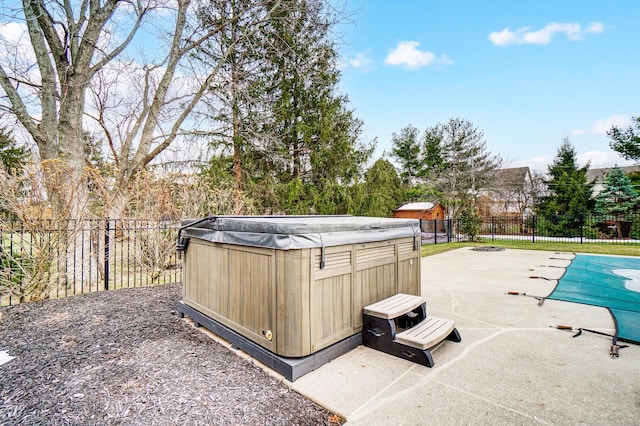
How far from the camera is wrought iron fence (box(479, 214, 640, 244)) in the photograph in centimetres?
1472

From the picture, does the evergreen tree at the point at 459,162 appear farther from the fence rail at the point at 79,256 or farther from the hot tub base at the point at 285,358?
the hot tub base at the point at 285,358

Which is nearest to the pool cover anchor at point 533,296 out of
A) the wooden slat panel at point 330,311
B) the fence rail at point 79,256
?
the wooden slat panel at point 330,311

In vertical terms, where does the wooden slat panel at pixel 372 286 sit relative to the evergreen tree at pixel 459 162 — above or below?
below

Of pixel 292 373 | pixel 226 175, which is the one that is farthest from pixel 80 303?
pixel 226 175

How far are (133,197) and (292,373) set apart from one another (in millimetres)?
5356

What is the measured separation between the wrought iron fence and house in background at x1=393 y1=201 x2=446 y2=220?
279 centimetres

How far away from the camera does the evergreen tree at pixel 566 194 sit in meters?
16.2

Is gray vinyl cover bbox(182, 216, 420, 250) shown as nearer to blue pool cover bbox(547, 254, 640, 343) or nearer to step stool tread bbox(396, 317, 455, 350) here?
step stool tread bbox(396, 317, 455, 350)

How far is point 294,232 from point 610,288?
5979mm

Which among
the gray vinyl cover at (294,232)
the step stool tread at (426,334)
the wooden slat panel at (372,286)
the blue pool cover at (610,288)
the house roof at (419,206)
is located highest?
the house roof at (419,206)

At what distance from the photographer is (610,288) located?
509 cm

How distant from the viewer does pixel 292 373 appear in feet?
7.22

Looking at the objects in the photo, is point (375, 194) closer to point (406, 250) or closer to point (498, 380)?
point (406, 250)

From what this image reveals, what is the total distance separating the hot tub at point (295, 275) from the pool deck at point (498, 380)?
0.36 meters
